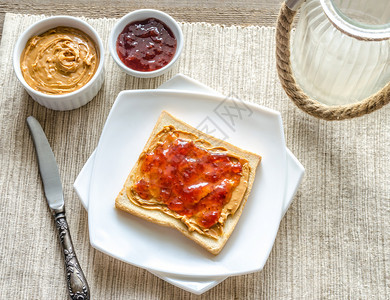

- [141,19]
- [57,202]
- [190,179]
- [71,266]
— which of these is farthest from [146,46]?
[71,266]

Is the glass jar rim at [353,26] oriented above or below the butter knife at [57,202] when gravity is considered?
above

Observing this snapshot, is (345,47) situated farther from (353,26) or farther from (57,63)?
(57,63)

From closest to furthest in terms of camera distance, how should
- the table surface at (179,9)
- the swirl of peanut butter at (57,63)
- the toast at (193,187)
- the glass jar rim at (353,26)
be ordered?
the glass jar rim at (353,26), the toast at (193,187), the swirl of peanut butter at (57,63), the table surface at (179,9)

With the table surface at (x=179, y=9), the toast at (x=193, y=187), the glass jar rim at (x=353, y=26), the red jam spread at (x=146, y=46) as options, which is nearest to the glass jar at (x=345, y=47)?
the glass jar rim at (x=353, y=26)

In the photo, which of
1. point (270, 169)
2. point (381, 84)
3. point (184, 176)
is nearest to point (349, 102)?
point (381, 84)

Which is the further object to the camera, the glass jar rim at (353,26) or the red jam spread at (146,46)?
the red jam spread at (146,46)

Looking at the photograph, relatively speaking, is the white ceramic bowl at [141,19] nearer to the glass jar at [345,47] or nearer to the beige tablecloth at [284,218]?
the beige tablecloth at [284,218]

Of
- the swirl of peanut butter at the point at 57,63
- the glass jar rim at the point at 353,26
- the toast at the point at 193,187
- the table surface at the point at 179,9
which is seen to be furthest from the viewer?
the table surface at the point at 179,9
